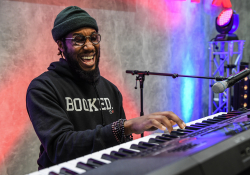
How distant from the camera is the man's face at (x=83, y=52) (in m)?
1.79

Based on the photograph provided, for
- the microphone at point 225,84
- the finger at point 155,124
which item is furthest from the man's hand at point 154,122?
the microphone at point 225,84

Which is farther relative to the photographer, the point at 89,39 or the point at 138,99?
the point at 138,99

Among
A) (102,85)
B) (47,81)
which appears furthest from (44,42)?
(47,81)

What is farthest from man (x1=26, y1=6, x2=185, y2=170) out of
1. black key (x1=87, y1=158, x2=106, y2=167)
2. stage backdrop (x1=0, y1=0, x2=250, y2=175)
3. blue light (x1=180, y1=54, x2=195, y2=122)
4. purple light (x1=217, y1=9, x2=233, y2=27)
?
purple light (x1=217, y1=9, x2=233, y2=27)

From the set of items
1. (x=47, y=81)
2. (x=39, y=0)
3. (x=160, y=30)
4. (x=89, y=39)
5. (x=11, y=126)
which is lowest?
(x=11, y=126)

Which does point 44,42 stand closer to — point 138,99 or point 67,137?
point 138,99

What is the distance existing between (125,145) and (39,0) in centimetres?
281

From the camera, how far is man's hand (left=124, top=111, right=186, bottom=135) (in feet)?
3.64

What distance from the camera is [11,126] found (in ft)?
10.3

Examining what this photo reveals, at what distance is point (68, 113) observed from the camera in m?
1.67

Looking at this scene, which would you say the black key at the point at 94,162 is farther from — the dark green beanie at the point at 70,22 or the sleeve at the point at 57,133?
the dark green beanie at the point at 70,22

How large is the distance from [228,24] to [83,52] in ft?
12.2

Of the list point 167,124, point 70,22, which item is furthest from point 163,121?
point 70,22

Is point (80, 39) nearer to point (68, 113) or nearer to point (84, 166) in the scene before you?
point (68, 113)
